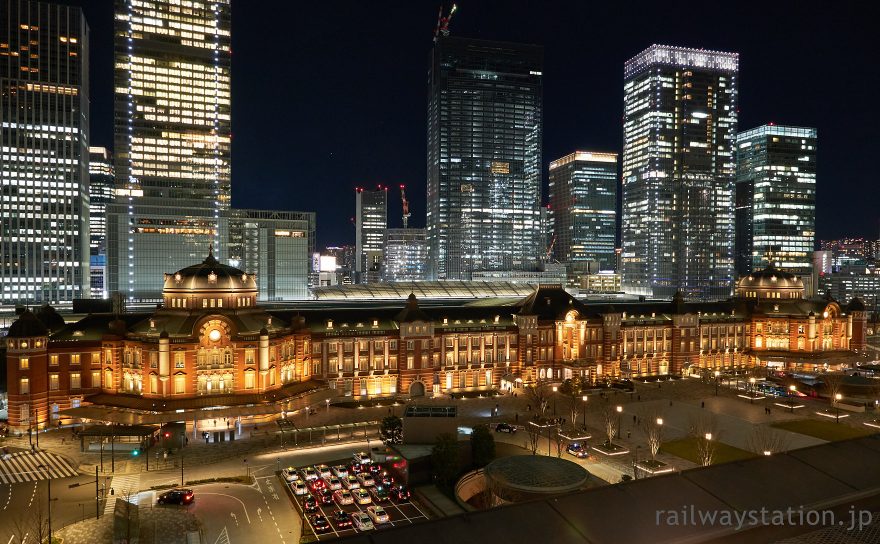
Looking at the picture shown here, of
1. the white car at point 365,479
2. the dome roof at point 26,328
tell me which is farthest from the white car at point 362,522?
the dome roof at point 26,328

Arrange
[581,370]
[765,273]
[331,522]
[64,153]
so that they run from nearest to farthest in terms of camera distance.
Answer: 1. [331,522]
2. [581,370]
3. [765,273]
4. [64,153]

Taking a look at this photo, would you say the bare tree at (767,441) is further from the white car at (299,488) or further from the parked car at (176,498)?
the parked car at (176,498)

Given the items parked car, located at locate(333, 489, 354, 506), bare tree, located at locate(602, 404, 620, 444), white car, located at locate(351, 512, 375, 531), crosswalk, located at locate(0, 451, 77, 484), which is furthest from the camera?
bare tree, located at locate(602, 404, 620, 444)

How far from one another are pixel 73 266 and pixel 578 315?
165 metres

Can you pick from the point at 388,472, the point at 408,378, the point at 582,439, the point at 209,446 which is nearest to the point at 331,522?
the point at 388,472

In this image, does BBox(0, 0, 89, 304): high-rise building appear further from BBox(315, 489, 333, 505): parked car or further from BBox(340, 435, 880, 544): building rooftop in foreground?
BBox(340, 435, 880, 544): building rooftop in foreground

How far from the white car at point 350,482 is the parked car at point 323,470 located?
2.00m

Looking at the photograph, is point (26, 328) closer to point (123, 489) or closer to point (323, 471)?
point (123, 489)

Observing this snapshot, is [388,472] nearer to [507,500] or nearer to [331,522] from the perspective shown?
[331,522]

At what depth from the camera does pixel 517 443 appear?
71688 mm

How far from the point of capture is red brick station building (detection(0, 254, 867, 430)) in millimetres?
79000

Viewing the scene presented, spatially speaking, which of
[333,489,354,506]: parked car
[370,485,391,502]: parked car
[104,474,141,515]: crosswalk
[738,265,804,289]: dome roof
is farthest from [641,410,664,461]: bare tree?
[738,265,804,289]: dome roof

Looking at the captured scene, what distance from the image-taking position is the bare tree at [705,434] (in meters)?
62.7

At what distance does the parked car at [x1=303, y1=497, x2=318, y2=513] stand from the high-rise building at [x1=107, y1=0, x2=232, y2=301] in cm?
14884
